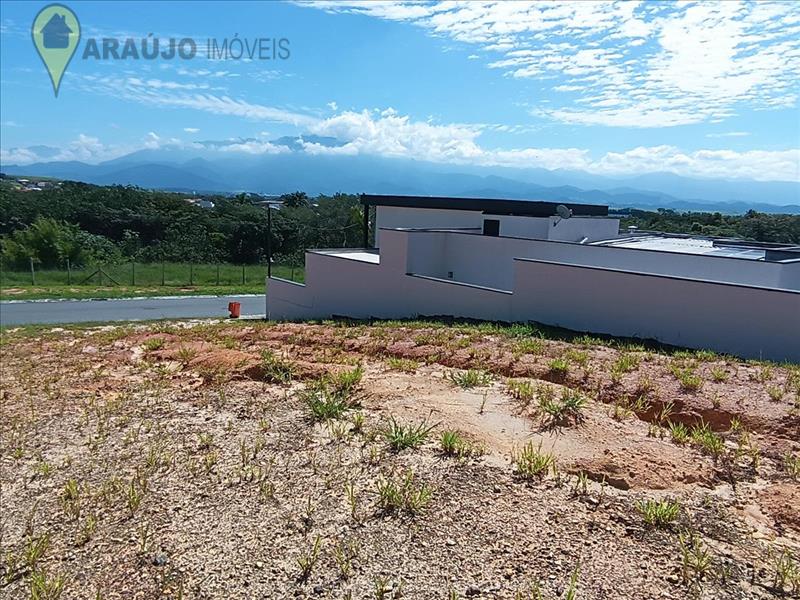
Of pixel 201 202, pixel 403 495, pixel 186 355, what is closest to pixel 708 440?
pixel 403 495

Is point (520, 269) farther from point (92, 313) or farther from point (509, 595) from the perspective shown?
point (92, 313)

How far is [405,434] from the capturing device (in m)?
5.00

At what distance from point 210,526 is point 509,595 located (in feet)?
7.03

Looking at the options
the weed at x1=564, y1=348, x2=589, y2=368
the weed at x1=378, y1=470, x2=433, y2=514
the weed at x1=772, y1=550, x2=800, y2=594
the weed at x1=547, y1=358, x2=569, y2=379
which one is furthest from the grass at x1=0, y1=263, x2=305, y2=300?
the weed at x1=772, y1=550, x2=800, y2=594

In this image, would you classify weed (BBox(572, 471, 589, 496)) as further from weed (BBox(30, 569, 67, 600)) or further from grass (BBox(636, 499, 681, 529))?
weed (BBox(30, 569, 67, 600))

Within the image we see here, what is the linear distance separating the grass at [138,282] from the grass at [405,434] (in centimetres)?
2363

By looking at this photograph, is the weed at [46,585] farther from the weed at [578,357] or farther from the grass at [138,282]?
the grass at [138,282]

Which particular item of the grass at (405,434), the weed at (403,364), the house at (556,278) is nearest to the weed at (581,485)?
the grass at (405,434)

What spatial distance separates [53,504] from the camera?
4.62m

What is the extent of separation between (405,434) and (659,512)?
208 centimetres

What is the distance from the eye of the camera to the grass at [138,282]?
25875 mm

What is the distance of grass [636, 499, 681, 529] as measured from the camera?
368 centimetres

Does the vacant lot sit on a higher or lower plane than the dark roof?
lower

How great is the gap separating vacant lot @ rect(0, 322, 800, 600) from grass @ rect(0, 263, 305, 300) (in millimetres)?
20843
